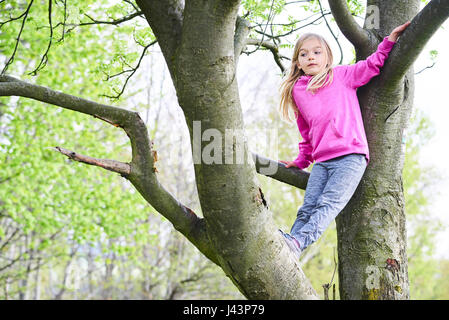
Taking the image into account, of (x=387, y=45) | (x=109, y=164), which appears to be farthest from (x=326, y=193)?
(x=109, y=164)

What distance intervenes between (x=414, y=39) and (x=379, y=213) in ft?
3.32

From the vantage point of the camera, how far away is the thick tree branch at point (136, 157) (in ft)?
7.57

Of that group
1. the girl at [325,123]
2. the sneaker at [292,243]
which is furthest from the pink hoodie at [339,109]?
the sneaker at [292,243]

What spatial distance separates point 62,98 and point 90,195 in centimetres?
780

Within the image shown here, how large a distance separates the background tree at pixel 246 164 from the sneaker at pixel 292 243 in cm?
14

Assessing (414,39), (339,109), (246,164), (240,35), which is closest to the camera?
(246,164)

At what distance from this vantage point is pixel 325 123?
295cm

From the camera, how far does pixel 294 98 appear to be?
10.4 ft

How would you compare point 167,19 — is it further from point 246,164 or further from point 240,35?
point 246,164

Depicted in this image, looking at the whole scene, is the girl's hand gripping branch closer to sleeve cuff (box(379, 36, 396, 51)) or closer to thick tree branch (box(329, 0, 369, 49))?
sleeve cuff (box(379, 36, 396, 51))

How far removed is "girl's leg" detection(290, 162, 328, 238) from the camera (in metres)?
2.79

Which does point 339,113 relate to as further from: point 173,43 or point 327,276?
point 327,276

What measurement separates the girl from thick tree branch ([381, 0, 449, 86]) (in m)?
0.09

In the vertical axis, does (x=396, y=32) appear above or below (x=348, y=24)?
below
